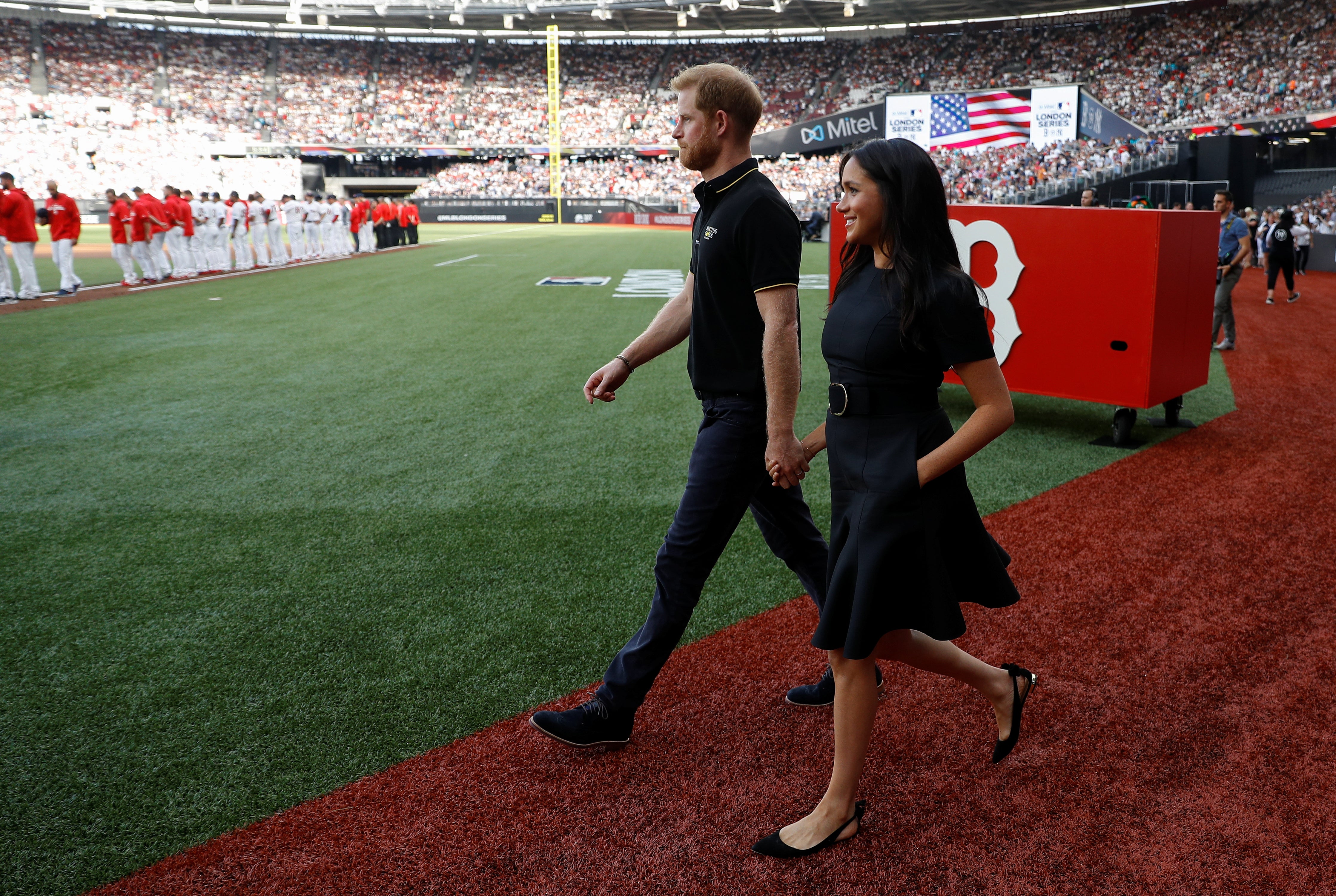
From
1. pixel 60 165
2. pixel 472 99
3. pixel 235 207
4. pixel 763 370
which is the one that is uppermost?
pixel 472 99

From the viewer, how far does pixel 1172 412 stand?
7426 millimetres

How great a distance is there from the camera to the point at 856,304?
7.86ft

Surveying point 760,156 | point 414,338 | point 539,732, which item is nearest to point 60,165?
point 760,156

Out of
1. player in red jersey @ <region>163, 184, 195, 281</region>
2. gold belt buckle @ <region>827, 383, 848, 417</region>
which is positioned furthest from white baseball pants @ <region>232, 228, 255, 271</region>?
gold belt buckle @ <region>827, 383, 848, 417</region>

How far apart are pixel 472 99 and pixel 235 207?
40.7m

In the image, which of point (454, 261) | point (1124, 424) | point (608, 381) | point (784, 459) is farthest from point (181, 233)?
point (784, 459)

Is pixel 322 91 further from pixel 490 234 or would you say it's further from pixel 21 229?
pixel 21 229

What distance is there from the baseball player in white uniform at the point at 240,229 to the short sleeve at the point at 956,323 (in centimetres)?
2184

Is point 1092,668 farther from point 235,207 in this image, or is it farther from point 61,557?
point 235,207

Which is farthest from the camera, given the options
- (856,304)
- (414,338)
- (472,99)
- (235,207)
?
(472,99)

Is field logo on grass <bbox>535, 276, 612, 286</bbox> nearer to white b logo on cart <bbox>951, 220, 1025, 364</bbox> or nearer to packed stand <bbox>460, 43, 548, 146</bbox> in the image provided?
white b logo on cart <bbox>951, 220, 1025, 364</bbox>

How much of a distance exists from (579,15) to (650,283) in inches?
1545

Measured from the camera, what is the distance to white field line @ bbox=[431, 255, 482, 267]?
23.7m

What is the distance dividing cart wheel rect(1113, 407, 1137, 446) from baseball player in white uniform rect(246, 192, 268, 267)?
2102 centimetres
